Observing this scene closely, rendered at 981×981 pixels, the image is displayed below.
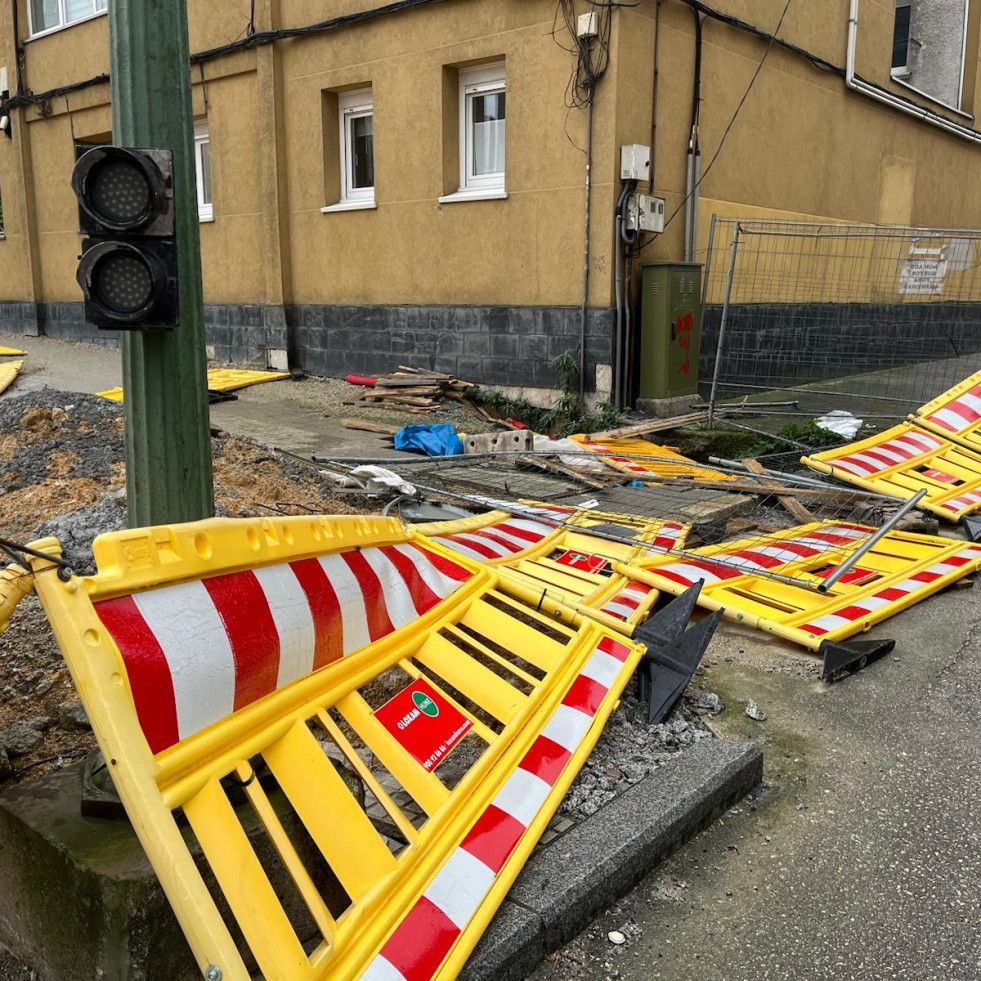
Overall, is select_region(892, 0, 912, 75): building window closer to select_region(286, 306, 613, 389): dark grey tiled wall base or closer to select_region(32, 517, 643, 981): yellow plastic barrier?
select_region(286, 306, 613, 389): dark grey tiled wall base

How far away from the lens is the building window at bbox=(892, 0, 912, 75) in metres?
17.8

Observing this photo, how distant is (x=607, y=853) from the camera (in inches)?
106

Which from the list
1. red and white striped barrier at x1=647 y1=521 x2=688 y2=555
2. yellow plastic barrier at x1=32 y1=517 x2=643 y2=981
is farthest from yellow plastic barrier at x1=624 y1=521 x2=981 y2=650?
yellow plastic barrier at x1=32 y1=517 x2=643 y2=981

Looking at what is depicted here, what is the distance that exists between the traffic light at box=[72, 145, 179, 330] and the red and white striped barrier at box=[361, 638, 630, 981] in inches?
71.3

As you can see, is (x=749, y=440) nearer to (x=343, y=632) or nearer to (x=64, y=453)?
(x=64, y=453)

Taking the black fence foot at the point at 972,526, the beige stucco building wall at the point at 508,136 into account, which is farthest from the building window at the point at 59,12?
the black fence foot at the point at 972,526

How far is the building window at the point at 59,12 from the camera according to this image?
580 inches

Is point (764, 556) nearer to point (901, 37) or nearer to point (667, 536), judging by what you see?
point (667, 536)

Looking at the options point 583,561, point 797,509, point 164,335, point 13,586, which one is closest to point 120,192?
point 164,335

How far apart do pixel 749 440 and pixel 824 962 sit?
7.03m

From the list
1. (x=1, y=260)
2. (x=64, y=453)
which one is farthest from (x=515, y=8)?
(x=1, y=260)

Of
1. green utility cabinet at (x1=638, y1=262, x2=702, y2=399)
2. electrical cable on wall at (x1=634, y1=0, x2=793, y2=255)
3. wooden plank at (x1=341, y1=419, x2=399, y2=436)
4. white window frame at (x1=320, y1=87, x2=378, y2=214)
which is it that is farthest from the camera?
white window frame at (x1=320, y1=87, x2=378, y2=214)

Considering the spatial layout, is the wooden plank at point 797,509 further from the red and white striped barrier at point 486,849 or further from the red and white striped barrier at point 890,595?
the red and white striped barrier at point 486,849

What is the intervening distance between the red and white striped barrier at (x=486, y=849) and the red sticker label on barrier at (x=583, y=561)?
4.66 ft
